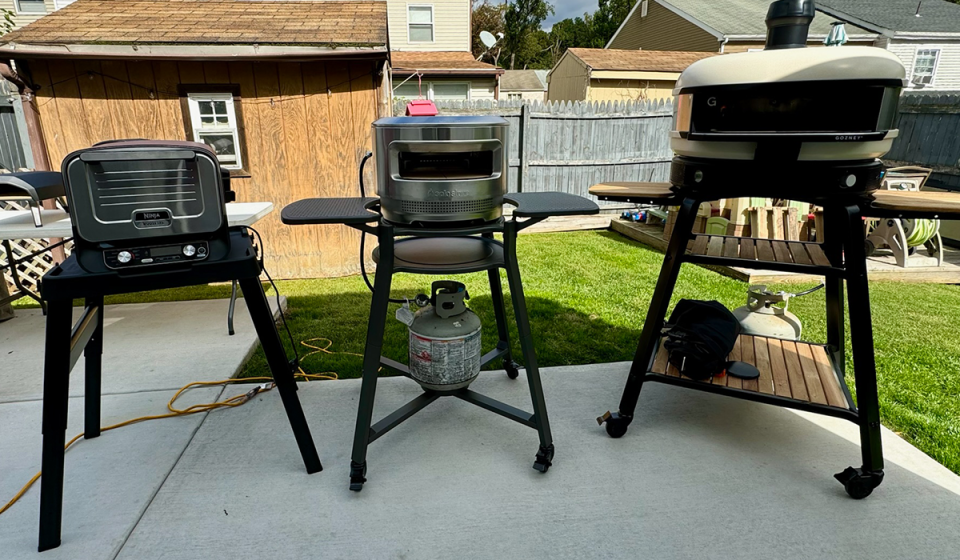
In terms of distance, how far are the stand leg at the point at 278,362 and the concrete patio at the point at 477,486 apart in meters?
0.11

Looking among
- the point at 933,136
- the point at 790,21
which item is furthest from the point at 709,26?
the point at 790,21

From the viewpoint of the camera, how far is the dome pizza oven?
1493 mm

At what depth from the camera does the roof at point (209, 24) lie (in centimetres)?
440

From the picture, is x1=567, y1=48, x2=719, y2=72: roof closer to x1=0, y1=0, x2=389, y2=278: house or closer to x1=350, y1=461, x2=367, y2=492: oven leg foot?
x1=0, y1=0, x2=389, y2=278: house

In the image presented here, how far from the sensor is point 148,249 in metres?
1.60

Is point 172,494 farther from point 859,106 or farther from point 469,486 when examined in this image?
point 859,106

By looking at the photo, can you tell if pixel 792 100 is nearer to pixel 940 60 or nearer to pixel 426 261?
pixel 426 261

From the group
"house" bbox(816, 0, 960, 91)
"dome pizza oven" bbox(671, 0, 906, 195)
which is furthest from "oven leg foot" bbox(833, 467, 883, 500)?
"house" bbox(816, 0, 960, 91)

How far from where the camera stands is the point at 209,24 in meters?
4.99

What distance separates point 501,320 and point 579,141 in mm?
5639

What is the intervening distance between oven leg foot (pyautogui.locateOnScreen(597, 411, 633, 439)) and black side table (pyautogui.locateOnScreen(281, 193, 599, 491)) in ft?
1.13

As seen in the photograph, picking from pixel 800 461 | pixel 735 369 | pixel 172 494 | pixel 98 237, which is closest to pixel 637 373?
pixel 735 369

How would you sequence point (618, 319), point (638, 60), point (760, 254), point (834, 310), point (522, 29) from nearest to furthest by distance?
point (760, 254) → point (834, 310) → point (618, 319) → point (638, 60) → point (522, 29)

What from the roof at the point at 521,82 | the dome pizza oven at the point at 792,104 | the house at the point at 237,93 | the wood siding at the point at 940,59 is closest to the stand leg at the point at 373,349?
the dome pizza oven at the point at 792,104
